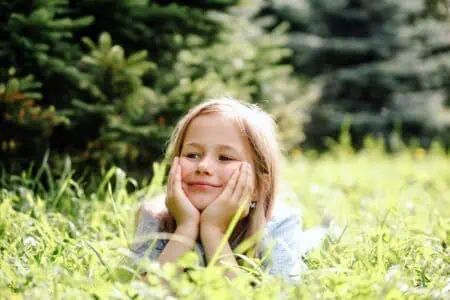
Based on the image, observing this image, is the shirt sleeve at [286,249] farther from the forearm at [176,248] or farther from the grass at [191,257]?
the forearm at [176,248]

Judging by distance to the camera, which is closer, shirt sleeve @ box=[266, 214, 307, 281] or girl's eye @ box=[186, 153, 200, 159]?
shirt sleeve @ box=[266, 214, 307, 281]

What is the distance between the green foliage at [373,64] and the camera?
9.15 metres

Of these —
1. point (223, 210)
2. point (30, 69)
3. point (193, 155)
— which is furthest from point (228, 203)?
point (30, 69)

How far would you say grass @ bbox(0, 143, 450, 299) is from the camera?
172 centimetres

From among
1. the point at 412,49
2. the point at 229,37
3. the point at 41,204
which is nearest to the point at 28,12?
the point at 41,204

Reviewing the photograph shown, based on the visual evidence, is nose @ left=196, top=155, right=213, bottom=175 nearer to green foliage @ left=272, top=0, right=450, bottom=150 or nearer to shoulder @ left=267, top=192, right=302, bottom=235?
shoulder @ left=267, top=192, right=302, bottom=235

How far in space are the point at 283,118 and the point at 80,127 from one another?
2.40 meters

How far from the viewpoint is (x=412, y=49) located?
9320 mm

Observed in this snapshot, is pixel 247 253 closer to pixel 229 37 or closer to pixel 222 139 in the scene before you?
pixel 222 139


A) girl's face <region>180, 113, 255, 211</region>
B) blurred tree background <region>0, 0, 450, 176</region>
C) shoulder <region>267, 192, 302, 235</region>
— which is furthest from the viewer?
blurred tree background <region>0, 0, 450, 176</region>

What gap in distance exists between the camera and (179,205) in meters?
2.26

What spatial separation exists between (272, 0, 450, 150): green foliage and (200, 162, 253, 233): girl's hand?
270 inches

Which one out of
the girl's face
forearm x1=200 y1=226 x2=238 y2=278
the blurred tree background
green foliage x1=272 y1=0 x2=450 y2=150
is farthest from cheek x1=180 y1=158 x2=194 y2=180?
green foliage x1=272 y1=0 x2=450 y2=150

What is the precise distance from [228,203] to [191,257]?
632 mm
